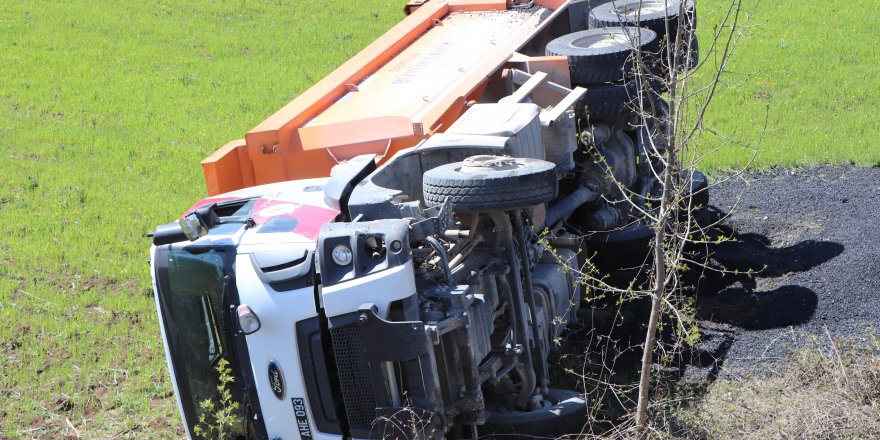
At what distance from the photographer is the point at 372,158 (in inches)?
273

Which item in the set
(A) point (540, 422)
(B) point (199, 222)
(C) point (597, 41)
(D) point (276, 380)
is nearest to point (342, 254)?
(D) point (276, 380)

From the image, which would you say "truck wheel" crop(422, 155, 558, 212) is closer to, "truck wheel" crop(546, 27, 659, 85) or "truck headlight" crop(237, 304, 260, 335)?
"truck headlight" crop(237, 304, 260, 335)

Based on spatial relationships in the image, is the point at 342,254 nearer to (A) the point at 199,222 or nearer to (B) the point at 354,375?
(B) the point at 354,375

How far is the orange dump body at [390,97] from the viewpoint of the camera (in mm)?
7660

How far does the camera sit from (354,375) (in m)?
5.86

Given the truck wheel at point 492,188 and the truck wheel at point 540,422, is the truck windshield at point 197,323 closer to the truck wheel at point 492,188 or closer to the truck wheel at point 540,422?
the truck wheel at point 492,188

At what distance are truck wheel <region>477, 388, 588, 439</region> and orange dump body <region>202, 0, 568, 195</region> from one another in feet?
6.54

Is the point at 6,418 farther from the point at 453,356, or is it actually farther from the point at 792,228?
the point at 792,228

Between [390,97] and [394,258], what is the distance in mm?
2825

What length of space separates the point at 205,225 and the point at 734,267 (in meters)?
4.86

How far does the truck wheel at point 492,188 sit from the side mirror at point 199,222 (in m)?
1.22

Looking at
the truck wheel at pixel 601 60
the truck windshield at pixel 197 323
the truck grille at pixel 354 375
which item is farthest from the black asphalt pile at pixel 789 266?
the truck windshield at pixel 197 323

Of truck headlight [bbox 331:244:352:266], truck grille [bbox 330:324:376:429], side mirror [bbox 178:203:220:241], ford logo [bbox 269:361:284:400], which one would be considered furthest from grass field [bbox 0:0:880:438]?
truck headlight [bbox 331:244:352:266]

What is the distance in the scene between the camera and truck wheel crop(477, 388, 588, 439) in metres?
6.63
